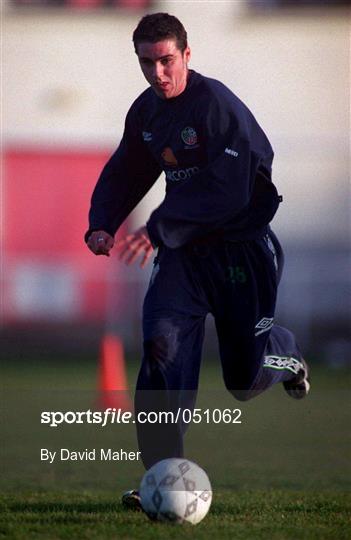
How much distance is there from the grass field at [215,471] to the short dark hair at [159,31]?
2.12 meters

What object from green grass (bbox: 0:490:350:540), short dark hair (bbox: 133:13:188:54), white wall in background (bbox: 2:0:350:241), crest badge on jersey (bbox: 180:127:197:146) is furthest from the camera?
white wall in background (bbox: 2:0:350:241)

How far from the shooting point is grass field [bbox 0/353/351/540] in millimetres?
4613

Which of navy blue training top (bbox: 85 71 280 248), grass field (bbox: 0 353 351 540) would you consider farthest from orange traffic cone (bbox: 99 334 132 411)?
navy blue training top (bbox: 85 71 280 248)

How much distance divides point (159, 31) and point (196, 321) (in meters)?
1.33

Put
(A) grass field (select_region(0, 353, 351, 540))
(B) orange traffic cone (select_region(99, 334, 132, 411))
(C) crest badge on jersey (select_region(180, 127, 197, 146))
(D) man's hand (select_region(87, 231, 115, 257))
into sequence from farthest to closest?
(B) orange traffic cone (select_region(99, 334, 132, 411)) → (D) man's hand (select_region(87, 231, 115, 257)) → (C) crest badge on jersey (select_region(180, 127, 197, 146)) → (A) grass field (select_region(0, 353, 351, 540))

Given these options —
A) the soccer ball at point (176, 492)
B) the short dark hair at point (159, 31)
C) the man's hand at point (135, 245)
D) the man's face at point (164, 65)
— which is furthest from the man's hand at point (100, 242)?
the soccer ball at point (176, 492)

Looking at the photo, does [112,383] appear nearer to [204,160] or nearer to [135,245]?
[135,245]

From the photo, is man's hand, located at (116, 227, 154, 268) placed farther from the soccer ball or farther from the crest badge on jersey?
the soccer ball

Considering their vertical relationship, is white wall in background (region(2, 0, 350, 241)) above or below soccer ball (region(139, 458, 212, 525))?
above

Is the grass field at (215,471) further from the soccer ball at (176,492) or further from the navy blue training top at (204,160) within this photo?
the navy blue training top at (204,160)

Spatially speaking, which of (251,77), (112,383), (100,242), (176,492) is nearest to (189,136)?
(100,242)

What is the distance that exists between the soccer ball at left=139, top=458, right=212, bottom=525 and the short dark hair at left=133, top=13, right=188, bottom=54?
1864 mm

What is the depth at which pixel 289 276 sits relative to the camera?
48.3 ft

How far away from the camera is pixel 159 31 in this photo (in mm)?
4844
